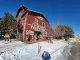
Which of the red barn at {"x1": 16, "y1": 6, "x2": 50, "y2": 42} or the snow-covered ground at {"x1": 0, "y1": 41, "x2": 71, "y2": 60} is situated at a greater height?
the red barn at {"x1": 16, "y1": 6, "x2": 50, "y2": 42}

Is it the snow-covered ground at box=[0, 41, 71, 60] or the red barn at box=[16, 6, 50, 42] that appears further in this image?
the red barn at box=[16, 6, 50, 42]

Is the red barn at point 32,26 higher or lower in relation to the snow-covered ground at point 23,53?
higher

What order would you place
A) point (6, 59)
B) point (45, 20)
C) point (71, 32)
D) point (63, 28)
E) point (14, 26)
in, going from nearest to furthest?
1. point (6, 59)
2. point (14, 26)
3. point (45, 20)
4. point (63, 28)
5. point (71, 32)

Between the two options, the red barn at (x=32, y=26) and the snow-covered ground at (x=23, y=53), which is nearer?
the snow-covered ground at (x=23, y=53)

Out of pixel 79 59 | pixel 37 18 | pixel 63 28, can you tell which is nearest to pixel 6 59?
pixel 79 59

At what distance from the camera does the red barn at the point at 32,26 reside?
27031mm

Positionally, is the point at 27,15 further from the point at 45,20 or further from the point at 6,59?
the point at 6,59

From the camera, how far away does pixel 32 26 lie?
1112 inches

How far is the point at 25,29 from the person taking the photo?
87.6 feet

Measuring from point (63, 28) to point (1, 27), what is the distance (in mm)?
38969

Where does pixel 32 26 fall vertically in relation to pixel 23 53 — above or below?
above

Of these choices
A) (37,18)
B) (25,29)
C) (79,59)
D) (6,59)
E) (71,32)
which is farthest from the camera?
(71,32)

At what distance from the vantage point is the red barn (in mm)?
27031

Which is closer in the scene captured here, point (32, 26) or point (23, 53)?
point (23, 53)
